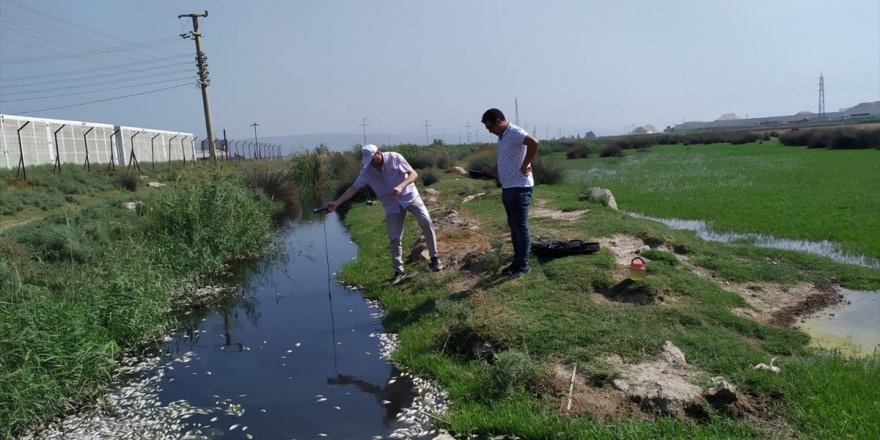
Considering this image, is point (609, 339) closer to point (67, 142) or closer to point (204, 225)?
point (204, 225)

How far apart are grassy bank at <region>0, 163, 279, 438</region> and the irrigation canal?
346mm

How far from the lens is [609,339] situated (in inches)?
228

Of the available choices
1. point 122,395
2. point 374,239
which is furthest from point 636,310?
point 374,239

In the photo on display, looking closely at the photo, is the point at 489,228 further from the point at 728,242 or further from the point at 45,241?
the point at 45,241

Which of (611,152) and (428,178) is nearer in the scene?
(428,178)

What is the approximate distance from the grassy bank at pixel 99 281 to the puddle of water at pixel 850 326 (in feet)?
24.8

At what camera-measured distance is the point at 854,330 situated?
22.2ft

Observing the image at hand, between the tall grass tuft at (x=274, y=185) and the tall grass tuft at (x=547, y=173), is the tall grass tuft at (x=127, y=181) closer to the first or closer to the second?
the tall grass tuft at (x=274, y=185)

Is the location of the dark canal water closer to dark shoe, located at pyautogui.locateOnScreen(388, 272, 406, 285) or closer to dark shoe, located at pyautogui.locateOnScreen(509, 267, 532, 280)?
dark shoe, located at pyautogui.locateOnScreen(388, 272, 406, 285)

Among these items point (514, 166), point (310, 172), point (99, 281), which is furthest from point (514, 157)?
point (310, 172)

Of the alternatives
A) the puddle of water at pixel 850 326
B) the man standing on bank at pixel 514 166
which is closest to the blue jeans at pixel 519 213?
the man standing on bank at pixel 514 166

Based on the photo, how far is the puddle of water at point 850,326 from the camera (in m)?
6.29

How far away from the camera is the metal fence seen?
97.0 feet

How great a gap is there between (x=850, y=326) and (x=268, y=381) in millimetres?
6675
